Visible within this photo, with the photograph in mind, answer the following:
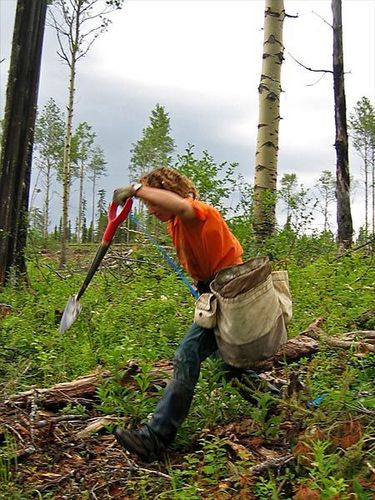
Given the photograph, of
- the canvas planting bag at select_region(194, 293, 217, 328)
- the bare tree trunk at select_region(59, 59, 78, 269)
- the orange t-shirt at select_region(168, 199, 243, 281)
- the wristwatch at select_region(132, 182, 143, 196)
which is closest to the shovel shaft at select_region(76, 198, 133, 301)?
the wristwatch at select_region(132, 182, 143, 196)

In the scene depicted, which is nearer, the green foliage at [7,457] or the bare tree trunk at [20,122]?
the green foliage at [7,457]

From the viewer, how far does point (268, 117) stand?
9734 millimetres

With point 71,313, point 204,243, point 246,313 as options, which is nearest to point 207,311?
point 246,313

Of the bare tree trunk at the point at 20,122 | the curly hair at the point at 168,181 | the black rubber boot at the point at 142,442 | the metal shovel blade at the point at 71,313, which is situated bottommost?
the black rubber boot at the point at 142,442

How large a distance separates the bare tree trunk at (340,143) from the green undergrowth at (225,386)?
469cm

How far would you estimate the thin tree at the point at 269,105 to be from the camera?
9625 mm

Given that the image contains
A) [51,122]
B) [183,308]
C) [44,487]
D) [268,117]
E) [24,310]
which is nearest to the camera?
[44,487]

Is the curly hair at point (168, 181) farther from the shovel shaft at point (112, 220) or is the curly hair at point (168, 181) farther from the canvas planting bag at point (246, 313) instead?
the canvas planting bag at point (246, 313)

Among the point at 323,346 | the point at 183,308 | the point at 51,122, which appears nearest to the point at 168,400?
the point at 323,346

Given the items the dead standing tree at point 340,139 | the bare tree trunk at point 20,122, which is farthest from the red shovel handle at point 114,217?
the dead standing tree at point 340,139

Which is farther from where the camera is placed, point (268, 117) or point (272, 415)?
point (268, 117)

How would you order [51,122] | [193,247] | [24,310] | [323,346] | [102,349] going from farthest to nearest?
[51,122]
[24,310]
[102,349]
[323,346]
[193,247]

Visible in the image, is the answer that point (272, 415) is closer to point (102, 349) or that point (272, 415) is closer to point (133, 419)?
point (133, 419)

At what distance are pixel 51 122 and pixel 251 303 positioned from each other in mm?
48454
